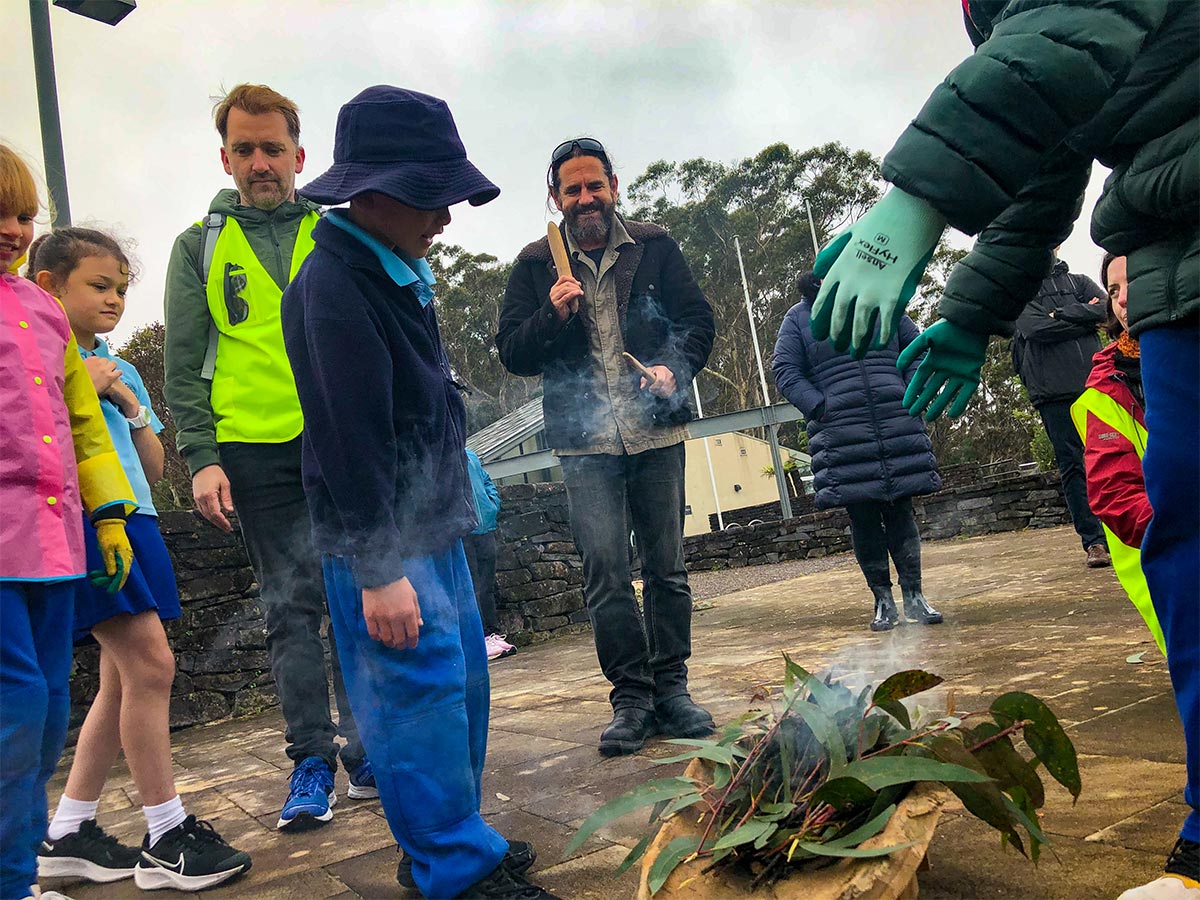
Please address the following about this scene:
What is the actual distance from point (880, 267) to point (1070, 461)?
475 centimetres

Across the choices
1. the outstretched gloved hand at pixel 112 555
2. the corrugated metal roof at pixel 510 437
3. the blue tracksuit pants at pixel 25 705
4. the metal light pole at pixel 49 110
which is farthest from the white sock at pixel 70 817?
the corrugated metal roof at pixel 510 437

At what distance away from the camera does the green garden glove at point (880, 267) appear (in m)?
1.35

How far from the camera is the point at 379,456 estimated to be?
184 cm

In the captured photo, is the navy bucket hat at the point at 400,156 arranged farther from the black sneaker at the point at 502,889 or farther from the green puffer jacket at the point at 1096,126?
the black sneaker at the point at 502,889

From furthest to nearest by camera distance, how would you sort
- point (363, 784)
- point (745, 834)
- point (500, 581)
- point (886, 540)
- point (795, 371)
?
point (500, 581) → point (795, 371) → point (886, 540) → point (363, 784) → point (745, 834)

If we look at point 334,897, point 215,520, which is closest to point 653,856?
point 334,897

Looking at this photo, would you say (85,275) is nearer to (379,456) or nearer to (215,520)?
(215,520)

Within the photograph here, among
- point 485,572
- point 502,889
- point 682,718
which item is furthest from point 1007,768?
point 485,572

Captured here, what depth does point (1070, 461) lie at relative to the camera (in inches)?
214

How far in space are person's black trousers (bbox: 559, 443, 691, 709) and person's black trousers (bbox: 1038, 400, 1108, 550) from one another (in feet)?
11.1

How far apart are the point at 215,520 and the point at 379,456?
1.27 metres

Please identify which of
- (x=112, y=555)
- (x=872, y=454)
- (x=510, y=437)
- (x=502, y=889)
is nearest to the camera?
(x=502, y=889)

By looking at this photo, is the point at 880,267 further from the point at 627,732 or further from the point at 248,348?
the point at 248,348

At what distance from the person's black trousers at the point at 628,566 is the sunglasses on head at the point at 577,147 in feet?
3.51
